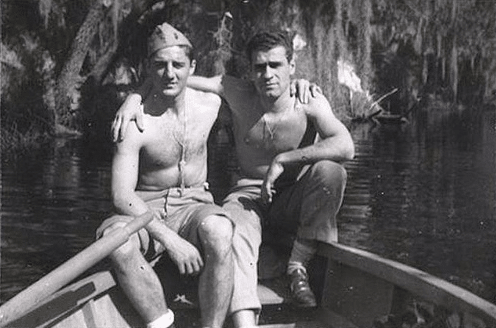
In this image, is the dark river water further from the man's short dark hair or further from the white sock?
the man's short dark hair

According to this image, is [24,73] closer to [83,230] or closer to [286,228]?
[83,230]

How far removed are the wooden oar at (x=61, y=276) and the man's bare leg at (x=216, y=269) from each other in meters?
0.30

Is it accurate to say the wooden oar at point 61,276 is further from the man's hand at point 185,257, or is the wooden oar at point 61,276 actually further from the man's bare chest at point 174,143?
the man's bare chest at point 174,143

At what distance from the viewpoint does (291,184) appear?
383cm

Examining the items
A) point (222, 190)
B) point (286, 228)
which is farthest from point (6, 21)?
point (286, 228)

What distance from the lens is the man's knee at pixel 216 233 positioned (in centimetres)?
313

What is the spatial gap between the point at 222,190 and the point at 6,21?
7.49m

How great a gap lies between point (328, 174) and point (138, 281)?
0.90 metres

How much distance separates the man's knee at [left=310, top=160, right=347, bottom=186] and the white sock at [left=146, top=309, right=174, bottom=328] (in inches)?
32.4

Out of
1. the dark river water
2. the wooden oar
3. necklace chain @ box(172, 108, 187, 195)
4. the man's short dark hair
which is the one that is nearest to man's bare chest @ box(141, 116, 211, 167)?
necklace chain @ box(172, 108, 187, 195)

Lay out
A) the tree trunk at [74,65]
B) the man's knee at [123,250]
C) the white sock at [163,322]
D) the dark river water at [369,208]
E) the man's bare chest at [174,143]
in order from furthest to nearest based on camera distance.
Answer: the tree trunk at [74,65]
the dark river water at [369,208]
the man's bare chest at [174,143]
the white sock at [163,322]
the man's knee at [123,250]

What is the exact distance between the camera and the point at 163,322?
3.19 m

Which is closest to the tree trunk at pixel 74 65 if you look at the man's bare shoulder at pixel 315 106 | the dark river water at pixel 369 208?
the dark river water at pixel 369 208

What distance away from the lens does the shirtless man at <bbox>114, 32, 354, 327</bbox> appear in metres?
3.42
